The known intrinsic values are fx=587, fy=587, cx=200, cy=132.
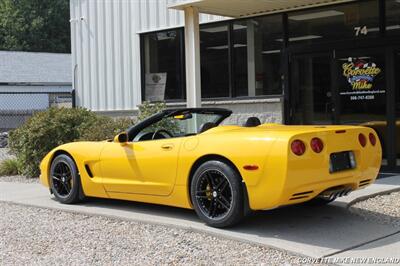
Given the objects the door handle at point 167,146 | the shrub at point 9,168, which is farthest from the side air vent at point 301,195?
the shrub at point 9,168

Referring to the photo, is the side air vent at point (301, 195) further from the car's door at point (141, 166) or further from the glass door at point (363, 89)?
the glass door at point (363, 89)

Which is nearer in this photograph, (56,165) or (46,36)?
(56,165)

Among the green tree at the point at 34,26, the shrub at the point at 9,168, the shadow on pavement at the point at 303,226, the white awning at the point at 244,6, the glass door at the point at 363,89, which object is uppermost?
the green tree at the point at 34,26

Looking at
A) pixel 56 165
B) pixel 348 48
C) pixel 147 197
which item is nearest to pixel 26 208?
pixel 56 165

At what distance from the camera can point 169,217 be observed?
22.6 feet

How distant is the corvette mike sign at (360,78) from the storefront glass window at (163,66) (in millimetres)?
4242

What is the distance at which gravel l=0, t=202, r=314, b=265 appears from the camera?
5359mm

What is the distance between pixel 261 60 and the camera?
12344mm

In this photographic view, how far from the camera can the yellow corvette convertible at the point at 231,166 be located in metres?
5.66

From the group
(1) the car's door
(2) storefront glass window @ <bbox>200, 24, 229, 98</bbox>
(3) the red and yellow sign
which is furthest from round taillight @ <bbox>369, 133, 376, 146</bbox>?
(2) storefront glass window @ <bbox>200, 24, 229, 98</bbox>

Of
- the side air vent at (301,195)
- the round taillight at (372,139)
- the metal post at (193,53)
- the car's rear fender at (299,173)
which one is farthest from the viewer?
the metal post at (193,53)

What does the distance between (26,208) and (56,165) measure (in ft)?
2.45

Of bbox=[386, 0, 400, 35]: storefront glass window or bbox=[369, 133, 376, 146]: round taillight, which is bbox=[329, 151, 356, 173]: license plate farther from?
bbox=[386, 0, 400, 35]: storefront glass window

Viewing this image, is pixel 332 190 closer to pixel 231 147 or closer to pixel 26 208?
pixel 231 147
